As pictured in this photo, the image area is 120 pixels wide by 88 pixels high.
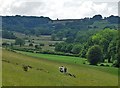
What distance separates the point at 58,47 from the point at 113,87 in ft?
465

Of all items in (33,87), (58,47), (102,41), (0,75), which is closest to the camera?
(33,87)

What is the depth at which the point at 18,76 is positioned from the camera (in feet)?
130

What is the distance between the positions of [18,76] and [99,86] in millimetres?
11167

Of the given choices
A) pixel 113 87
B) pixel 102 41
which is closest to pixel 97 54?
pixel 102 41

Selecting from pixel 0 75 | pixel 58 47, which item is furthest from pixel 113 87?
pixel 58 47

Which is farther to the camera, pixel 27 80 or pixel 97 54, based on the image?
pixel 97 54

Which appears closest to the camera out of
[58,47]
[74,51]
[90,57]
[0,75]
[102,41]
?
[0,75]

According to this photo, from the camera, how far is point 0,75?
37.3 meters

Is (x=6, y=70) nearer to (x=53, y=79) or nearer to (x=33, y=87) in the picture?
(x=53, y=79)

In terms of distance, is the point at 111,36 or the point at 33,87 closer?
the point at 33,87

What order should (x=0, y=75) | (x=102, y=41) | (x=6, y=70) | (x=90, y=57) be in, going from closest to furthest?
1. (x=0, y=75)
2. (x=6, y=70)
3. (x=90, y=57)
4. (x=102, y=41)

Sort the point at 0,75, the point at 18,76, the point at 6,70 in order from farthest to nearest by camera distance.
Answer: the point at 6,70 → the point at 18,76 → the point at 0,75

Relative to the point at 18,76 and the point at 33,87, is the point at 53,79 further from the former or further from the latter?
the point at 33,87

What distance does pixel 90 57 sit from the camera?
112062mm
